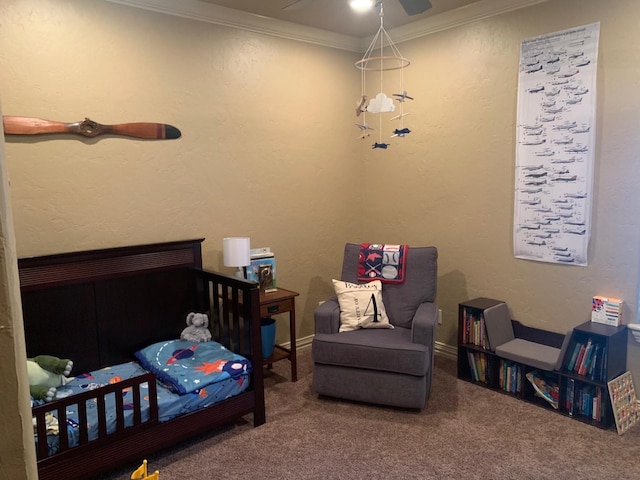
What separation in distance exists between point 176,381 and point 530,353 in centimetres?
216

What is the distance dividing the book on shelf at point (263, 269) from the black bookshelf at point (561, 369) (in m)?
1.37

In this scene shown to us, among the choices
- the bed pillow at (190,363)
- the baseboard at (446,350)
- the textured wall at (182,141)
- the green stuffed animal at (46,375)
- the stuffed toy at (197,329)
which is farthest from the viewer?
the baseboard at (446,350)

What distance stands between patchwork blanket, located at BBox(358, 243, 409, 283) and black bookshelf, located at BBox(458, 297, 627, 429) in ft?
1.67

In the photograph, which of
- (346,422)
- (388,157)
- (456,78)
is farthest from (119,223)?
(456,78)

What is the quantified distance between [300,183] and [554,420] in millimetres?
2428

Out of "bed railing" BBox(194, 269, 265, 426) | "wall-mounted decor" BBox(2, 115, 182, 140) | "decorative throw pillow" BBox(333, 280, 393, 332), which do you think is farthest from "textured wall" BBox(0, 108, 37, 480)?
"decorative throw pillow" BBox(333, 280, 393, 332)

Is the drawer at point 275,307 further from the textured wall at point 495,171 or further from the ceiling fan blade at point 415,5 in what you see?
the ceiling fan blade at point 415,5

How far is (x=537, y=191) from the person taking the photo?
3.25 metres

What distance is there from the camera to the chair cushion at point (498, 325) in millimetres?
3268

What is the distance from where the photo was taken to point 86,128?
2.91m

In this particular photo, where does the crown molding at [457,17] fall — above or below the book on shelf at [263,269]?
above

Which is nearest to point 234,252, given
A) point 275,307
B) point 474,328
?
point 275,307

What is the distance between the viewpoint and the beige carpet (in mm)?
2402

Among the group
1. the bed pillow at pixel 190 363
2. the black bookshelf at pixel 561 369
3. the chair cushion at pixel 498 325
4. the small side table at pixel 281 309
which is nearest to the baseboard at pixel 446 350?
the black bookshelf at pixel 561 369
